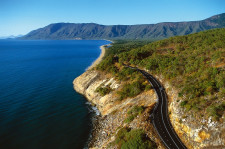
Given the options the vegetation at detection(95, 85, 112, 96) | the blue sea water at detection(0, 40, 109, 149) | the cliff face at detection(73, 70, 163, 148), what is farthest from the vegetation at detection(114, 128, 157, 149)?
the vegetation at detection(95, 85, 112, 96)

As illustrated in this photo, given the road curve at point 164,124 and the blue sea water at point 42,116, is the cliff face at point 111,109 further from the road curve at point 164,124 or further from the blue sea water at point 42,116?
the blue sea water at point 42,116

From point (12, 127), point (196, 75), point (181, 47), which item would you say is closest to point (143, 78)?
point (196, 75)

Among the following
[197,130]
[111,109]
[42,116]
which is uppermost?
[197,130]

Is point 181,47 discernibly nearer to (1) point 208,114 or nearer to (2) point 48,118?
(1) point 208,114

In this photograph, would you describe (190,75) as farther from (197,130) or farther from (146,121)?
(146,121)

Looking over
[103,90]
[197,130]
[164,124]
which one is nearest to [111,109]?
[103,90]

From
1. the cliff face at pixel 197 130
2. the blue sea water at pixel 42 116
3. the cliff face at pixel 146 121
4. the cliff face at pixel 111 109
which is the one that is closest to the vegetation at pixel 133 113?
the cliff face at pixel 111 109
